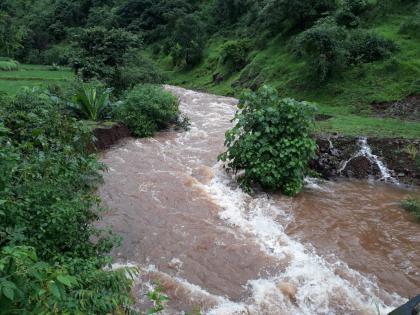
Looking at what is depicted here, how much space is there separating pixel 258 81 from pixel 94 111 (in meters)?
13.1

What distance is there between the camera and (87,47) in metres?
20.2

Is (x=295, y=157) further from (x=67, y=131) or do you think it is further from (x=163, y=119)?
(x=163, y=119)

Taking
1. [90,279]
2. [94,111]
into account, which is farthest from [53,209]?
[94,111]

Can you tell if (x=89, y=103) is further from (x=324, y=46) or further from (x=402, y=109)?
(x=402, y=109)

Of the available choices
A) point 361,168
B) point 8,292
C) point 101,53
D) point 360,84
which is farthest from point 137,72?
point 8,292

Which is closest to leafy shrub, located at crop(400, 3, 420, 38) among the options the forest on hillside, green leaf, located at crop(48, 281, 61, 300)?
the forest on hillside

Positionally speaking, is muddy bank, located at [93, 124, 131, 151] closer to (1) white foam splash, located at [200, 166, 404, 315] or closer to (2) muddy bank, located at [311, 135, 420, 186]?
(1) white foam splash, located at [200, 166, 404, 315]

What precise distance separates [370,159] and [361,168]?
408mm

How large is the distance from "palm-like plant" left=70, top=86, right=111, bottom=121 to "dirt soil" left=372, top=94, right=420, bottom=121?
11127 millimetres

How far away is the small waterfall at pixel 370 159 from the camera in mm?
10884

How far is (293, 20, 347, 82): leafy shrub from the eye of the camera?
18109mm

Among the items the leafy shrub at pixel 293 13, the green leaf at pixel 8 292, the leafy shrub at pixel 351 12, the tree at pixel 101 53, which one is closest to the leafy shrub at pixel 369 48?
the leafy shrub at pixel 351 12

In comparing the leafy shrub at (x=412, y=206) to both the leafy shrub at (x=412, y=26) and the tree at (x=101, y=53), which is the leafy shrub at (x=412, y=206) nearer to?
the leafy shrub at (x=412, y=26)

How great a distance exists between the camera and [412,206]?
29.2 feet
